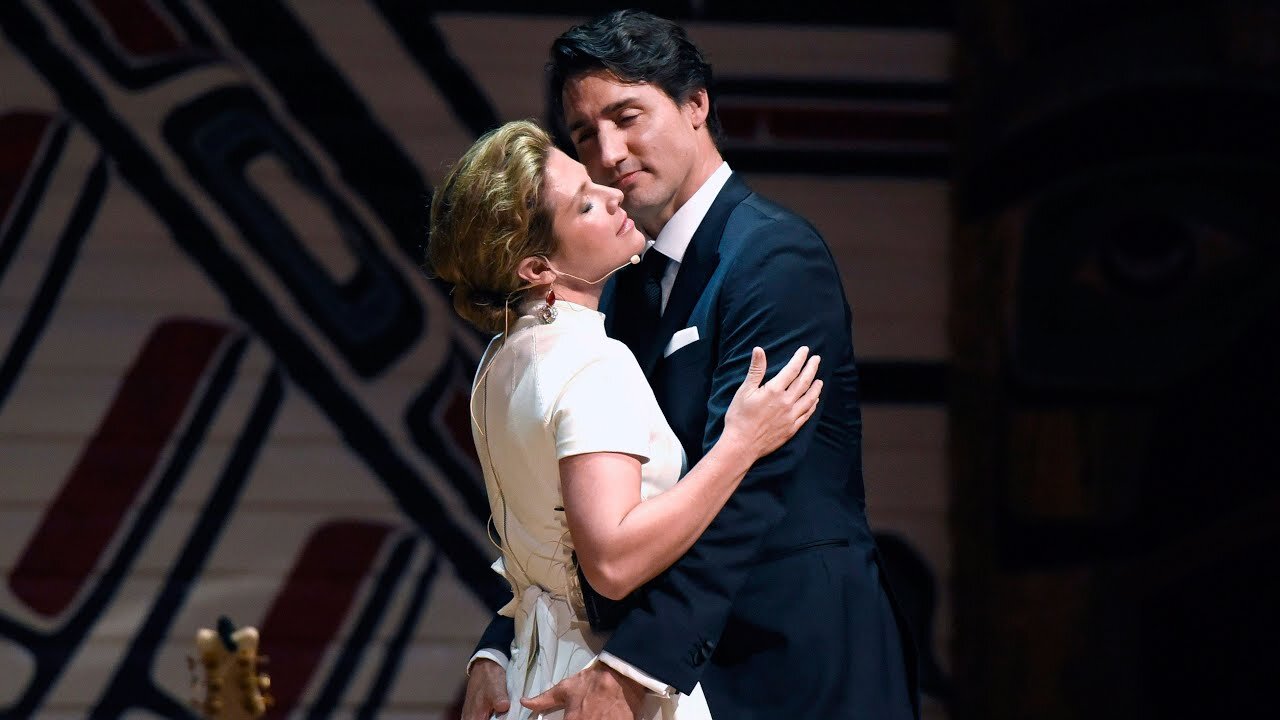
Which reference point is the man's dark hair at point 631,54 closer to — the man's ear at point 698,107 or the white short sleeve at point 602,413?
the man's ear at point 698,107

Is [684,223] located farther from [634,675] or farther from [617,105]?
[634,675]

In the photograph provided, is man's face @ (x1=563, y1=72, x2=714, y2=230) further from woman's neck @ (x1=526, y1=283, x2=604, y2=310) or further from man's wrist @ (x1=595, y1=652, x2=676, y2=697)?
man's wrist @ (x1=595, y1=652, x2=676, y2=697)

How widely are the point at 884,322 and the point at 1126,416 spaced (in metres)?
0.82

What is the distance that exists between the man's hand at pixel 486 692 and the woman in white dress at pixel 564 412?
0.06 metres

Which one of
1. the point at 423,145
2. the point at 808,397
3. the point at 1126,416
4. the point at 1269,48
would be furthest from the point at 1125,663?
the point at 808,397

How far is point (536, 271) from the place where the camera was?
1.99m

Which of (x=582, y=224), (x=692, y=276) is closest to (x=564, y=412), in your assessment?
(x=582, y=224)

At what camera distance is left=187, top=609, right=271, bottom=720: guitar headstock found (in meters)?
3.25

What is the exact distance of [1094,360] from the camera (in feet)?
15.3

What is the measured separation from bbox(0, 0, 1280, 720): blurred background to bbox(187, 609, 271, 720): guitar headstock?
1.36 meters

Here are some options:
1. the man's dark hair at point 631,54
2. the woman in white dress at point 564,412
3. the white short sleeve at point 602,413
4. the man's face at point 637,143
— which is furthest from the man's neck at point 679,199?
the white short sleeve at point 602,413

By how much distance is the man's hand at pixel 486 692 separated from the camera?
6.91 ft

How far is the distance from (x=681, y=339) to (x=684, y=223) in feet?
0.76

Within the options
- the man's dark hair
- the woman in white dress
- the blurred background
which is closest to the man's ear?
the man's dark hair
